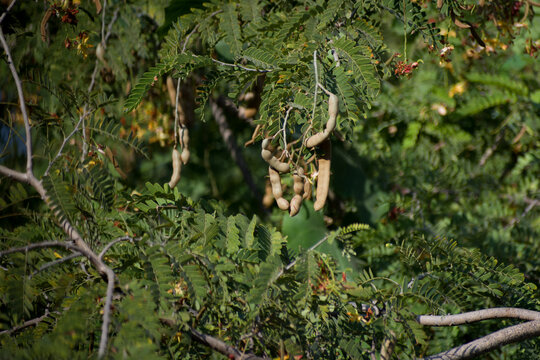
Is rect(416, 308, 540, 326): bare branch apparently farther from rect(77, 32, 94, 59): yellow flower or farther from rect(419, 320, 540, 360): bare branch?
rect(77, 32, 94, 59): yellow flower

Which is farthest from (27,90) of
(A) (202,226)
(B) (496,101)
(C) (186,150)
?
(B) (496,101)

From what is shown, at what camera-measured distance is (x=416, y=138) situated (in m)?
1.95

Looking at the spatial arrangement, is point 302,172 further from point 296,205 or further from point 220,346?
point 220,346

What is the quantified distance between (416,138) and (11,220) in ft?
4.65

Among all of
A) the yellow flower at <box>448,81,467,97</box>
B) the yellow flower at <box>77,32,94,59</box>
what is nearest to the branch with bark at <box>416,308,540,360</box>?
the yellow flower at <box>77,32,94,59</box>

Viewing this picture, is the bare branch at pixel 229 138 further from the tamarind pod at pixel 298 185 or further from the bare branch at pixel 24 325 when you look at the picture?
the bare branch at pixel 24 325

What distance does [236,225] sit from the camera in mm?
933

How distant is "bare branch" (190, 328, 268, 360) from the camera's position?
717 mm

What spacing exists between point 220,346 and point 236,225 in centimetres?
26

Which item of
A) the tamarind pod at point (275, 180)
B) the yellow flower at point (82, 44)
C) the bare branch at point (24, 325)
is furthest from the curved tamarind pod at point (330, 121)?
the yellow flower at point (82, 44)

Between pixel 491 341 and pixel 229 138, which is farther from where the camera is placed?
pixel 229 138

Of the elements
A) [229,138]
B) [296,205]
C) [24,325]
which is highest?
[296,205]

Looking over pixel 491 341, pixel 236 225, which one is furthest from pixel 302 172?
pixel 491 341

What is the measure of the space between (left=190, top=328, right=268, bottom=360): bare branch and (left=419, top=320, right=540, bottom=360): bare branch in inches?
12.0
